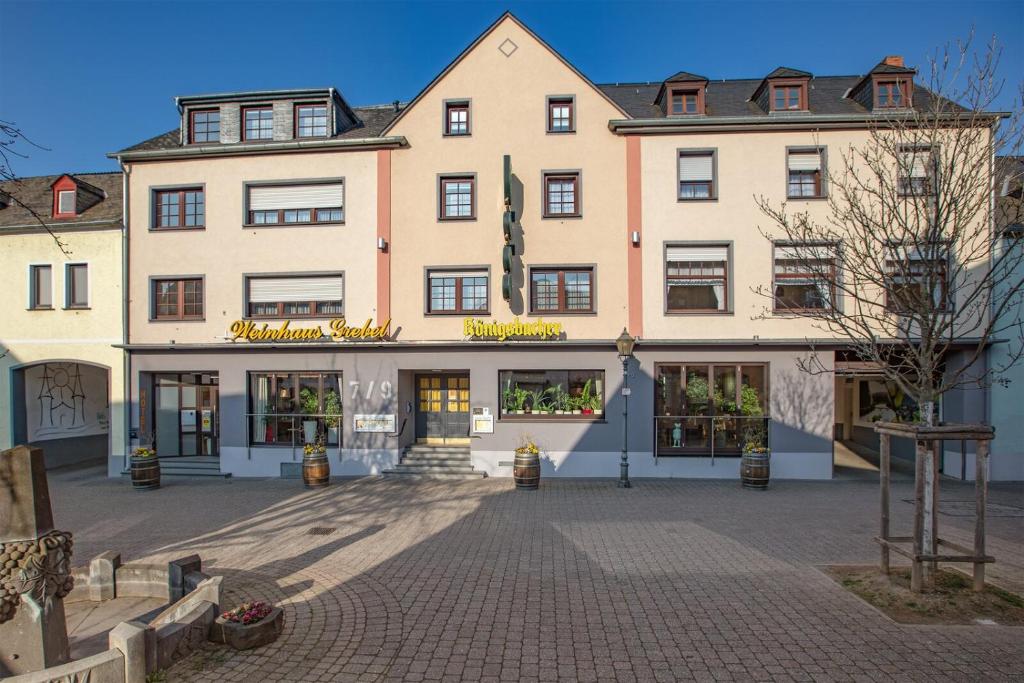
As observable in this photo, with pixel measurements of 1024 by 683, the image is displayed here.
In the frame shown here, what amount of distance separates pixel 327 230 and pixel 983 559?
15.8 m

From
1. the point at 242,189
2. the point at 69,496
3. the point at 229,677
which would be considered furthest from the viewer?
the point at 242,189

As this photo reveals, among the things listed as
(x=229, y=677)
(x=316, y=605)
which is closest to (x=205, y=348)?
(x=316, y=605)

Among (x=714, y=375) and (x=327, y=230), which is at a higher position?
(x=327, y=230)

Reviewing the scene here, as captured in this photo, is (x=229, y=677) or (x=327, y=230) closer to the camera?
(x=229, y=677)

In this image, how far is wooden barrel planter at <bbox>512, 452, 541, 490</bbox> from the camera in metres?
12.8

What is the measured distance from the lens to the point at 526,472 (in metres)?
12.8

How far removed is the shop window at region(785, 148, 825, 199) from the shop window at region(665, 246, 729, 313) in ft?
8.43

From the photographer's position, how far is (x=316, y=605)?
6508mm

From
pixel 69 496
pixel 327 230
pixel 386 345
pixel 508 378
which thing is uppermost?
pixel 327 230

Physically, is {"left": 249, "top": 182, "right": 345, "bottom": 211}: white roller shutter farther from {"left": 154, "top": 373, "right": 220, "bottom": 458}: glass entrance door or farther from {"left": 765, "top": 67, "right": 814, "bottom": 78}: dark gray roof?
{"left": 765, "top": 67, "right": 814, "bottom": 78}: dark gray roof

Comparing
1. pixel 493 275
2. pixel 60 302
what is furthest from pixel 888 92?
pixel 60 302

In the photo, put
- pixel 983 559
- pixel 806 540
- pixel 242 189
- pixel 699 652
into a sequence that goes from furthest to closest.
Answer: pixel 242 189, pixel 806 540, pixel 983 559, pixel 699 652

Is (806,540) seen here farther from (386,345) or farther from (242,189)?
(242,189)

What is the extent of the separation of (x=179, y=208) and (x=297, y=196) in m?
3.92
